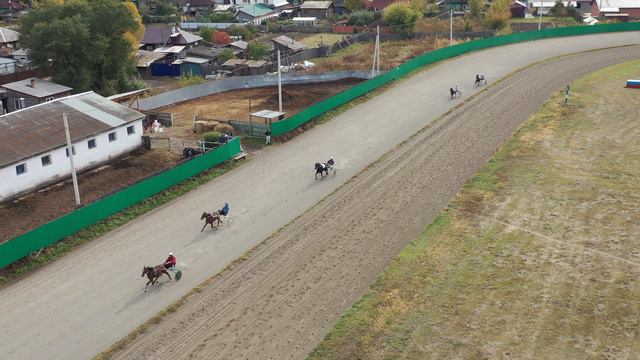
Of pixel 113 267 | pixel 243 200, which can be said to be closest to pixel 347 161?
pixel 243 200

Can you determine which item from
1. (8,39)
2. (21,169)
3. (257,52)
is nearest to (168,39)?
(257,52)

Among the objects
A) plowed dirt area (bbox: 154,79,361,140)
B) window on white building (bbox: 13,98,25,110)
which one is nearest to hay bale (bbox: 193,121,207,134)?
plowed dirt area (bbox: 154,79,361,140)

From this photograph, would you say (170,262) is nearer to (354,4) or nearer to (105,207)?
(105,207)

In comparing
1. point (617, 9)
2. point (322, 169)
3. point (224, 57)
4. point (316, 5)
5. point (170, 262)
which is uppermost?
point (316, 5)

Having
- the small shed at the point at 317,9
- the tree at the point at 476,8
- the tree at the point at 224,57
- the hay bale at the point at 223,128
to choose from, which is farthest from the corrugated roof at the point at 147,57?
the small shed at the point at 317,9

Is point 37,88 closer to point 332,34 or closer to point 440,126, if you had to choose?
point 440,126

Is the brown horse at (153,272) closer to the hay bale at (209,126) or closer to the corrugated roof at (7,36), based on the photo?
the hay bale at (209,126)
